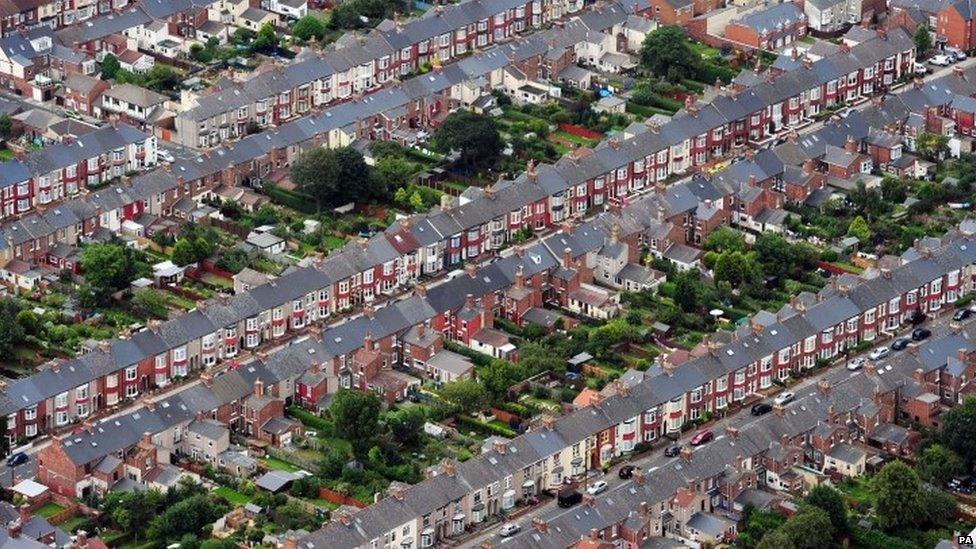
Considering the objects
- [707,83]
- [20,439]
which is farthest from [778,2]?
[20,439]

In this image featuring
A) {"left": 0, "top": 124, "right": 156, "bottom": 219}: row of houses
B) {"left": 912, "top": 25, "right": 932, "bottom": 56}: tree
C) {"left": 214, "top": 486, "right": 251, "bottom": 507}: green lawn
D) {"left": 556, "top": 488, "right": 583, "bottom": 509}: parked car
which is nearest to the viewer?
{"left": 214, "top": 486, "right": 251, "bottom": 507}: green lawn

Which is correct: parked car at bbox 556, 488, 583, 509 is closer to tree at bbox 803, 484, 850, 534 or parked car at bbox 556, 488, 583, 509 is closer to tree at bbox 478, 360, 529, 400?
tree at bbox 478, 360, 529, 400

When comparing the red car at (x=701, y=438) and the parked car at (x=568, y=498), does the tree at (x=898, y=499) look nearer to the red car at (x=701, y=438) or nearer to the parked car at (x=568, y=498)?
the red car at (x=701, y=438)

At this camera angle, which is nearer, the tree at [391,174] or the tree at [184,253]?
the tree at [184,253]

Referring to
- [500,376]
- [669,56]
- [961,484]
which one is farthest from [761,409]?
[669,56]

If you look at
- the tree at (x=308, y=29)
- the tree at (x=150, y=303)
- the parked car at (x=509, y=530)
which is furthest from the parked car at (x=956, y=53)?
the parked car at (x=509, y=530)

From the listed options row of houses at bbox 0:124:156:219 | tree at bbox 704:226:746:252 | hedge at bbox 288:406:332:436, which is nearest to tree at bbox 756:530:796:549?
hedge at bbox 288:406:332:436
